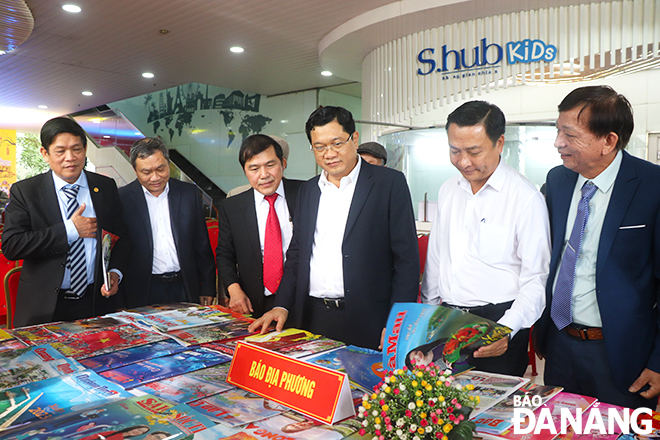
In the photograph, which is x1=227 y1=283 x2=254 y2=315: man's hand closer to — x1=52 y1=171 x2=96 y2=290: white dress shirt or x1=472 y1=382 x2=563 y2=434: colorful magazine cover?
x1=52 y1=171 x2=96 y2=290: white dress shirt

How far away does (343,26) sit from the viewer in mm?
6371

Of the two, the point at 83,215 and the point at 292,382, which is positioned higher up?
the point at 83,215

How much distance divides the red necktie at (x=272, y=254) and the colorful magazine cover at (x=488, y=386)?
1.21m

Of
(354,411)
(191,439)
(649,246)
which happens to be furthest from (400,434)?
(649,246)

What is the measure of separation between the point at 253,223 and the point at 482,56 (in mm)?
4530

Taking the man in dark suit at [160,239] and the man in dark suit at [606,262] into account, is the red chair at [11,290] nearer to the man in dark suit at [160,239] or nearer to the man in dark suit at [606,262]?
the man in dark suit at [160,239]

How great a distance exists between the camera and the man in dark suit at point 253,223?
240 cm

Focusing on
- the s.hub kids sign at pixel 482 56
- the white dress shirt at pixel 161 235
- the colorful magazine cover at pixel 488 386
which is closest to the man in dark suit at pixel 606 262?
the colorful magazine cover at pixel 488 386

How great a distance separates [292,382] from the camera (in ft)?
3.91

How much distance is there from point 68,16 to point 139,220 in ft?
16.5

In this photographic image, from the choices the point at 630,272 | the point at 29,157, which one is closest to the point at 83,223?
the point at 630,272

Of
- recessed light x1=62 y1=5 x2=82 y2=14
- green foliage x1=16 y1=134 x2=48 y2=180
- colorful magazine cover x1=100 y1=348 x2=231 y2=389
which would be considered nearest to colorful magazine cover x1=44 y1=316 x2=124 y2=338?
colorful magazine cover x1=100 y1=348 x2=231 y2=389

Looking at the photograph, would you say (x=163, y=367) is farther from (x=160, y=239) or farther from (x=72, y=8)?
(x=72, y=8)

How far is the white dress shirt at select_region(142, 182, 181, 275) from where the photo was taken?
2.76m
